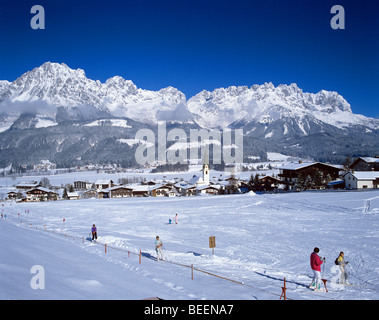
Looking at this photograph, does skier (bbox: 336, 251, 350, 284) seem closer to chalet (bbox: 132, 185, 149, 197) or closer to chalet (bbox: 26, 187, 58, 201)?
chalet (bbox: 132, 185, 149, 197)

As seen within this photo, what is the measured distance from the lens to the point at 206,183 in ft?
335

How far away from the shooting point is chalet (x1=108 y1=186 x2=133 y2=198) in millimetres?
98688

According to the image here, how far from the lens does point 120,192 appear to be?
99438 mm

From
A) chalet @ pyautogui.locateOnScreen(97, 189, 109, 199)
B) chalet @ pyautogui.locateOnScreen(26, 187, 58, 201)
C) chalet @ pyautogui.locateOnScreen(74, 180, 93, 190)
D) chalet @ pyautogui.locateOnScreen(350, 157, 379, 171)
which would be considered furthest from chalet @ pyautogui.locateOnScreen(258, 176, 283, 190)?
chalet @ pyautogui.locateOnScreen(74, 180, 93, 190)

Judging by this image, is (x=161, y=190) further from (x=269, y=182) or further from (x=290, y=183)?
(x=290, y=183)

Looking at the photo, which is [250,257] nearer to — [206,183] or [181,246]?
[181,246]

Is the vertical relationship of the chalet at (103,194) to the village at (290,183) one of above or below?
below

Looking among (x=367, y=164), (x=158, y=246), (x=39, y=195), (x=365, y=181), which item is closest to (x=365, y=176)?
(x=365, y=181)

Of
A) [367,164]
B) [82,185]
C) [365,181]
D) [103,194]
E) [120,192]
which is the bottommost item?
[82,185]

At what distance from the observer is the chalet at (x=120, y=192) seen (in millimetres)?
98688

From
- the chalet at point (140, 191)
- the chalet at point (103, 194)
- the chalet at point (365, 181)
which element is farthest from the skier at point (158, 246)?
the chalet at point (103, 194)

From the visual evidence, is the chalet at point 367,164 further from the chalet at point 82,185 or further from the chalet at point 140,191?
the chalet at point 82,185
